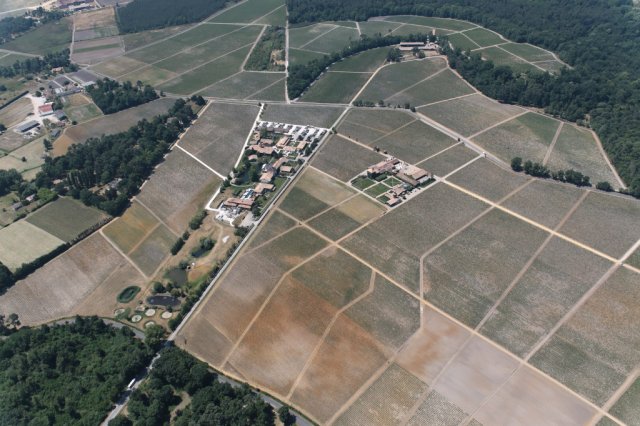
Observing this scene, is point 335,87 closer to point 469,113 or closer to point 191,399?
point 469,113

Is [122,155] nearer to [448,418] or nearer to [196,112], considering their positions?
[196,112]

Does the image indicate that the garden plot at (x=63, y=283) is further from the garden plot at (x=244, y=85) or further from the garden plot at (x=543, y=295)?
the garden plot at (x=543, y=295)

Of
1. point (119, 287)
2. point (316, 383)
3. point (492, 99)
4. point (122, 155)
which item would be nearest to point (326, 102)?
point (492, 99)

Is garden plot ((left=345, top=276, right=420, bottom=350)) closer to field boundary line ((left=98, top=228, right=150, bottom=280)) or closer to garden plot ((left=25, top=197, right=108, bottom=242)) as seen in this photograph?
field boundary line ((left=98, top=228, right=150, bottom=280))

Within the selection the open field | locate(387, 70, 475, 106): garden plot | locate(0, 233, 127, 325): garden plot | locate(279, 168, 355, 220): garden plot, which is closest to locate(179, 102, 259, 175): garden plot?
the open field

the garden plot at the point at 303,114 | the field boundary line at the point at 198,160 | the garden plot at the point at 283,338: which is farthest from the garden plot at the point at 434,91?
the garden plot at the point at 283,338
